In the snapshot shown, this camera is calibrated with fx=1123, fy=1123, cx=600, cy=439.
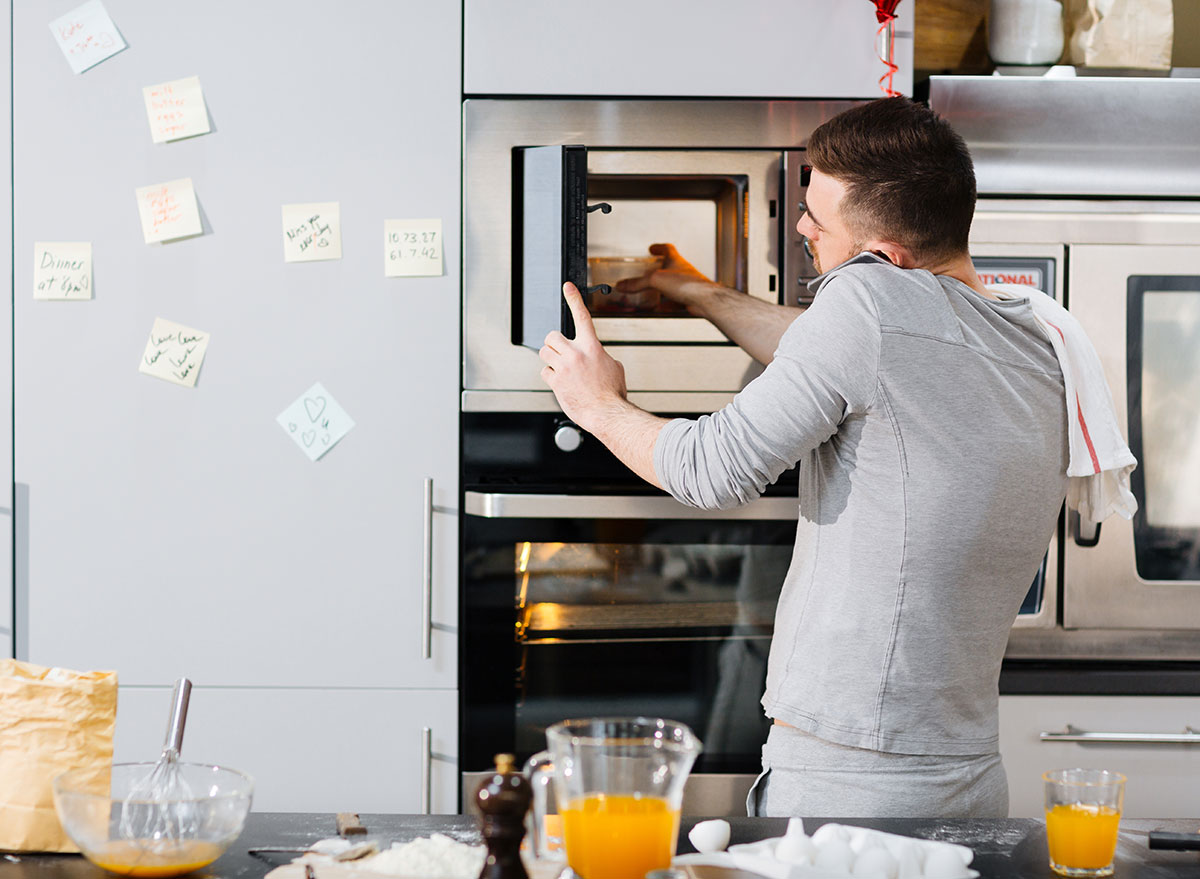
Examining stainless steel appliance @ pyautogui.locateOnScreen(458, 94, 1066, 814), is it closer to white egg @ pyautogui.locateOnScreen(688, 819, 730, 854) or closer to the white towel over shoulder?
the white towel over shoulder

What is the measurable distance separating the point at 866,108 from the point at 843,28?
567 millimetres

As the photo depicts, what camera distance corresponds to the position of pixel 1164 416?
1.95 meters

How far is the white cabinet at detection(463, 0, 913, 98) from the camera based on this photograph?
1.86m

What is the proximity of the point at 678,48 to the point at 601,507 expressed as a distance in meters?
0.77

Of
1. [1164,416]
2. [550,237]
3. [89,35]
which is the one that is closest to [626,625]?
[550,237]

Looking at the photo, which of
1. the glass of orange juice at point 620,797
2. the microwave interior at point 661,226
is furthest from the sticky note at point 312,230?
the glass of orange juice at point 620,797

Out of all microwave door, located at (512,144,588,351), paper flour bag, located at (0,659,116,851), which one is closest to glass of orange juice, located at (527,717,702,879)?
paper flour bag, located at (0,659,116,851)

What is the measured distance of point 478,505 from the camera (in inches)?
72.2

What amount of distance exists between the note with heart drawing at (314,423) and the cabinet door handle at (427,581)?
175mm

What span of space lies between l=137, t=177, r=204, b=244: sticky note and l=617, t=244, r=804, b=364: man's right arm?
72 centimetres

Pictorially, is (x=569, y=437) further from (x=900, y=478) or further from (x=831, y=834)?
(x=831, y=834)

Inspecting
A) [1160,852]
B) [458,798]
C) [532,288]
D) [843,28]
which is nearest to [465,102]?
[532,288]

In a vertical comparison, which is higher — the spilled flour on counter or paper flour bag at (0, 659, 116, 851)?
paper flour bag at (0, 659, 116, 851)

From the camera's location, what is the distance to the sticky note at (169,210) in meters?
1.85
